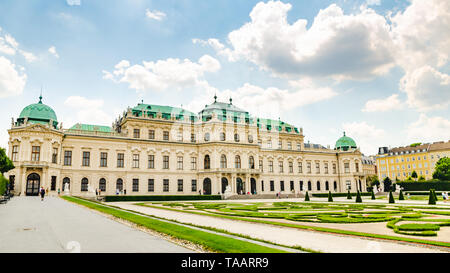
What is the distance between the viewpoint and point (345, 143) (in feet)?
246

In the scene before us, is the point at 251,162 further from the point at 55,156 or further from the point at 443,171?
the point at 443,171

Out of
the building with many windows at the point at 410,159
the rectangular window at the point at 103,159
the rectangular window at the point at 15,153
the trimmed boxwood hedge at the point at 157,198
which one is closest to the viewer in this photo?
the trimmed boxwood hedge at the point at 157,198

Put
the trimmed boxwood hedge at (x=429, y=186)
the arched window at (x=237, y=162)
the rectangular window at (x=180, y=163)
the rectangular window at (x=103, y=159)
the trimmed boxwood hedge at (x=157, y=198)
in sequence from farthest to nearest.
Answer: the trimmed boxwood hedge at (x=429, y=186)
the arched window at (x=237, y=162)
the rectangular window at (x=180, y=163)
the rectangular window at (x=103, y=159)
the trimmed boxwood hedge at (x=157, y=198)

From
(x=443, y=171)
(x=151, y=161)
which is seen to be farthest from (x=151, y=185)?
(x=443, y=171)

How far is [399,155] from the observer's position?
101 metres

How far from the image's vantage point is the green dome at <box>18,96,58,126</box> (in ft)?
154

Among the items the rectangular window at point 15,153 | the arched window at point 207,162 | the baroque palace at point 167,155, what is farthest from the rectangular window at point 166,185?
the rectangular window at point 15,153

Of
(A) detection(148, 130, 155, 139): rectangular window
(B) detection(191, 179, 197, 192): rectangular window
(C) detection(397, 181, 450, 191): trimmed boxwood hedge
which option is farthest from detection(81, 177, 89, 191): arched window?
(C) detection(397, 181, 450, 191): trimmed boxwood hedge

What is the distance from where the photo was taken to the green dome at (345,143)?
74.8 meters

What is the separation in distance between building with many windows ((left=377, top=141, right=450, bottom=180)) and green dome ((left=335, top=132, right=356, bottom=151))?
2466 cm

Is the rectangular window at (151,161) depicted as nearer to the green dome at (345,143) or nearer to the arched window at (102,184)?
the arched window at (102,184)

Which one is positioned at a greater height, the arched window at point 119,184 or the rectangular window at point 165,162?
the rectangular window at point 165,162
